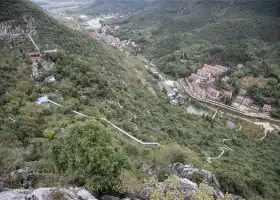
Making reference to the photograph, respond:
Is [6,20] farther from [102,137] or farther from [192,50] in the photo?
[192,50]

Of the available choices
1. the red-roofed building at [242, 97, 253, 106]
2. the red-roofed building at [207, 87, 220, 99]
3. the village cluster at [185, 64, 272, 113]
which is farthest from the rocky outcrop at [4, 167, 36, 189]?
the red-roofed building at [242, 97, 253, 106]

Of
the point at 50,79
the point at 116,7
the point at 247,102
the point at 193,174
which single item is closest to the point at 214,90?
the point at 247,102

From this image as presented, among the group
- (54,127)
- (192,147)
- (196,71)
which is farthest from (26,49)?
(196,71)

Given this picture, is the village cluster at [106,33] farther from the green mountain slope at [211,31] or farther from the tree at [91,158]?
the tree at [91,158]

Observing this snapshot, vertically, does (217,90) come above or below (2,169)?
below

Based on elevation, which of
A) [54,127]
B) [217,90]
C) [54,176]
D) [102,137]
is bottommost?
[217,90]

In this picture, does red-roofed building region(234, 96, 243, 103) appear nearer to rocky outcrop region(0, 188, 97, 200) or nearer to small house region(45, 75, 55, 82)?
small house region(45, 75, 55, 82)
